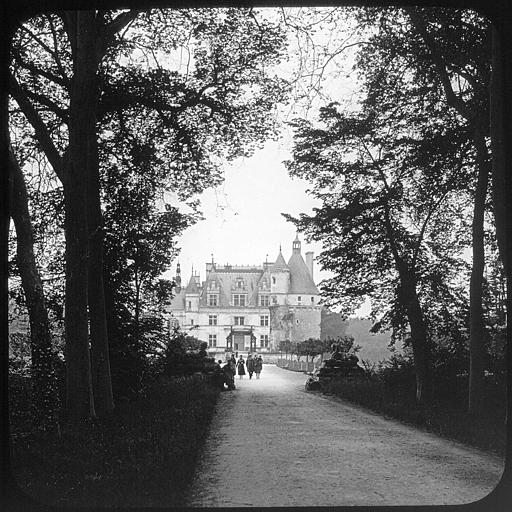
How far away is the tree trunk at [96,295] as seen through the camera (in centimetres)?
709

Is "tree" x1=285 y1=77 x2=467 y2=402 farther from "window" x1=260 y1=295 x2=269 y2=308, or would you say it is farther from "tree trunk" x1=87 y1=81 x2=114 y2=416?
"tree trunk" x1=87 y1=81 x2=114 y2=416

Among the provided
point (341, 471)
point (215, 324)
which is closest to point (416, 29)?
point (341, 471)

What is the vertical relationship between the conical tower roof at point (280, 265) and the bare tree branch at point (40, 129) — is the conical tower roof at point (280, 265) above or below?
below

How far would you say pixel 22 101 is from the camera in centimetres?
726

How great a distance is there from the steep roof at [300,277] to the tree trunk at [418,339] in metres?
1.40

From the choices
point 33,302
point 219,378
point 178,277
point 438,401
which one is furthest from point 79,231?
point 219,378

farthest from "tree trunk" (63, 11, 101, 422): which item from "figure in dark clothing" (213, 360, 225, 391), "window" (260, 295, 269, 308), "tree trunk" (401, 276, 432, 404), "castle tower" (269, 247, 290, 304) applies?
"figure in dark clothing" (213, 360, 225, 391)

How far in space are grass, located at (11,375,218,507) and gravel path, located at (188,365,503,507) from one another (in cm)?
21

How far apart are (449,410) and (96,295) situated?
4.71 metres

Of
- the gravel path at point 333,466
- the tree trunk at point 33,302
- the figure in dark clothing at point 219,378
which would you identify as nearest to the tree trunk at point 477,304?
the gravel path at point 333,466

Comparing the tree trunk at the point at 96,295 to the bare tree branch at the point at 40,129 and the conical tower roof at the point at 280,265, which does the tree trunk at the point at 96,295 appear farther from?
the conical tower roof at the point at 280,265

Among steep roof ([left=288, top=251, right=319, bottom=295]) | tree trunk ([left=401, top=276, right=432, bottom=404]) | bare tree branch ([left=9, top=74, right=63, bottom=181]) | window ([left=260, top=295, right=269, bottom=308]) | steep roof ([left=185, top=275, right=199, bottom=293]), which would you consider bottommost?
tree trunk ([left=401, top=276, right=432, bottom=404])

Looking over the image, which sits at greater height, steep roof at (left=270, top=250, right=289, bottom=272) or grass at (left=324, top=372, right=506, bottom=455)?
steep roof at (left=270, top=250, right=289, bottom=272)

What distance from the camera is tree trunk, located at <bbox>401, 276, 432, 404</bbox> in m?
9.10
